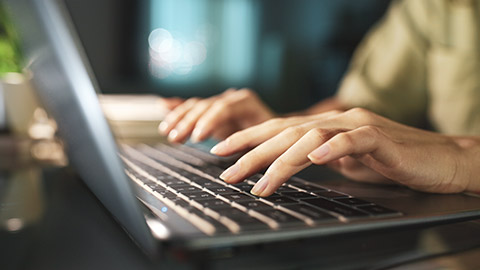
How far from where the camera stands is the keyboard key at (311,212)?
0.28 metres

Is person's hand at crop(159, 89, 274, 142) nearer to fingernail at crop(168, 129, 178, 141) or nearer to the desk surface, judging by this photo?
fingernail at crop(168, 129, 178, 141)

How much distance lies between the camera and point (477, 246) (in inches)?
11.9

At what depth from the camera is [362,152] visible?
378mm

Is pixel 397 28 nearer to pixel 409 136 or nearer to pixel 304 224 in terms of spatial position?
pixel 409 136

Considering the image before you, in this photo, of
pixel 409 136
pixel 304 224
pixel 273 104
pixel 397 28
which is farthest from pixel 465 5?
pixel 273 104

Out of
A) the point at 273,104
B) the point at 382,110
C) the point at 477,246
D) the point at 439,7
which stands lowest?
the point at 273,104

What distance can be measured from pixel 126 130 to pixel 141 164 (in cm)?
36

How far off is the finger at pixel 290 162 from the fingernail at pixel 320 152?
19mm

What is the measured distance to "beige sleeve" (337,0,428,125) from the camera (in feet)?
Result: 3.52

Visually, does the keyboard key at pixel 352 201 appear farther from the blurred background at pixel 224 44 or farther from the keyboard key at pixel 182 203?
the blurred background at pixel 224 44

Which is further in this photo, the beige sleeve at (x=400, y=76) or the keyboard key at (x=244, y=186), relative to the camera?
the beige sleeve at (x=400, y=76)

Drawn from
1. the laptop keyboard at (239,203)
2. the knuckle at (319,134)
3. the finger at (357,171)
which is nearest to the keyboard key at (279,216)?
the laptop keyboard at (239,203)

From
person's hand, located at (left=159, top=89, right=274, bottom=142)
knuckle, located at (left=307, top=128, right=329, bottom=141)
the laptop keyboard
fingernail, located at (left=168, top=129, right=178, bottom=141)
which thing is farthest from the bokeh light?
knuckle, located at (left=307, top=128, right=329, bottom=141)

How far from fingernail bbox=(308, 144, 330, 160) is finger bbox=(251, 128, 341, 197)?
2 centimetres
